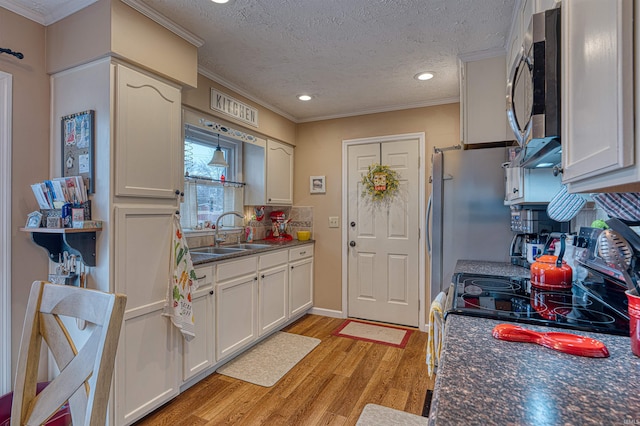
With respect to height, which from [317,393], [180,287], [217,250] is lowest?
[317,393]

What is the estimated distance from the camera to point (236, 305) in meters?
2.60

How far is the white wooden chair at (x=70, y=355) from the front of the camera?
856 mm

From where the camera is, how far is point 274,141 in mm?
3588

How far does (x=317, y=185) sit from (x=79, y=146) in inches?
97.3

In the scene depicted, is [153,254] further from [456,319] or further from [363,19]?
[363,19]

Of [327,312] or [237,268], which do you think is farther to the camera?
[327,312]

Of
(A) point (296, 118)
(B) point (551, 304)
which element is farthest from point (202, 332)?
(A) point (296, 118)

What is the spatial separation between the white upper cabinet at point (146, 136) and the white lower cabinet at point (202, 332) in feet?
2.15

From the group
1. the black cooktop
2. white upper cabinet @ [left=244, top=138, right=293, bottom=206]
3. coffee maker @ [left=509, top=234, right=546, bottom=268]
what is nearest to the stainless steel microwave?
the black cooktop

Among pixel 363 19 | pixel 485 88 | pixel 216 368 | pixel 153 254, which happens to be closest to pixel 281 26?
pixel 363 19

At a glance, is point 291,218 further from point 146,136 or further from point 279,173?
point 146,136

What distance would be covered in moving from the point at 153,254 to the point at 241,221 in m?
1.65

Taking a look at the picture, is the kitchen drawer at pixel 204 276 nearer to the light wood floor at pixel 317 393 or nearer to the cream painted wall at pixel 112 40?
the light wood floor at pixel 317 393

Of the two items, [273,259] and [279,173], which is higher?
[279,173]
